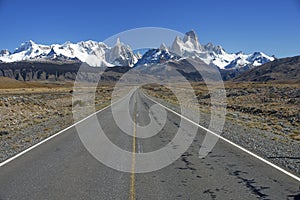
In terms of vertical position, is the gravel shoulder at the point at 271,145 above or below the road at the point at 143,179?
below

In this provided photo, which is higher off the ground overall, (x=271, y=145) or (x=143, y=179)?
(x=143, y=179)

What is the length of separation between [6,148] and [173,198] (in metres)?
8.54

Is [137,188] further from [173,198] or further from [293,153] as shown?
[293,153]

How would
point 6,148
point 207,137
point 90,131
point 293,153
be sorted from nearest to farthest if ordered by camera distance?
point 293,153, point 6,148, point 207,137, point 90,131

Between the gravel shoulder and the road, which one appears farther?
the gravel shoulder

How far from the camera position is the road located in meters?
6.82

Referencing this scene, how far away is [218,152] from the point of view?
1125 cm

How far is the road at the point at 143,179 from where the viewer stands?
682 centimetres

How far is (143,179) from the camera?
26.1 feet

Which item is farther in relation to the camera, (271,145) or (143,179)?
(271,145)

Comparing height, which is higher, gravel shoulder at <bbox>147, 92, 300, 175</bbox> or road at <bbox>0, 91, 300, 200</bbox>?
road at <bbox>0, 91, 300, 200</bbox>

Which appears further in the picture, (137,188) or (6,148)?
(6,148)

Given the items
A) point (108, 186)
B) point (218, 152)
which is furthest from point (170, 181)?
point (218, 152)

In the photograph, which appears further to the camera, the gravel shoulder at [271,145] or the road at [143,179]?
the gravel shoulder at [271,145]
